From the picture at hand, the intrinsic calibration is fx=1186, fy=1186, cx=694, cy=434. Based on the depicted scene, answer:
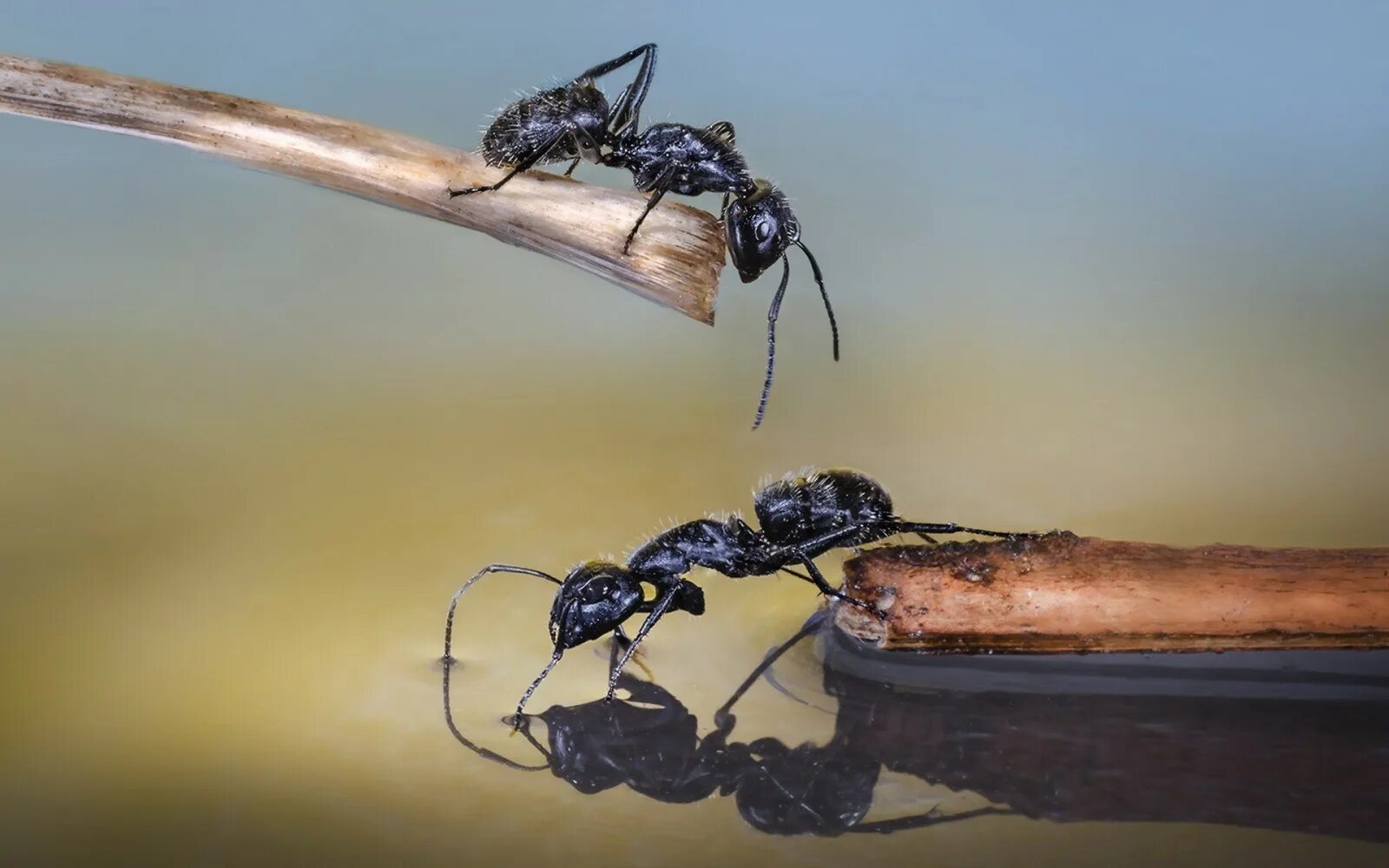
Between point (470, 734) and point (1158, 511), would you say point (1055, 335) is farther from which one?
point (470, 734)

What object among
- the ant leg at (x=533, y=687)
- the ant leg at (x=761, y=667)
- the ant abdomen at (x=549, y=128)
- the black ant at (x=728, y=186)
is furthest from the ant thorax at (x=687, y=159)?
the ant leg at (x=533, y=687)

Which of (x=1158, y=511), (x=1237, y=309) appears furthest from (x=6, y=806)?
(x=1237, y=309)

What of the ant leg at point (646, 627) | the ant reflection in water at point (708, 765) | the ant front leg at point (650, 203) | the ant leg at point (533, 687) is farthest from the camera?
the ant front leg at point (650, 203)

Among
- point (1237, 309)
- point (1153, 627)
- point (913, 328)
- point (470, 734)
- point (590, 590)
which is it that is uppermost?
point (1237, 309)

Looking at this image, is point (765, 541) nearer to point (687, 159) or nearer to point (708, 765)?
point (708, 765)

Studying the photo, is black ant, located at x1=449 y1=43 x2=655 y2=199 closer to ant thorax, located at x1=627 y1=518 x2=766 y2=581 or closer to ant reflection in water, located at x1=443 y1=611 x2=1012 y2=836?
ant thorax, located at x1=627 y1=518 x2=766 y2=581

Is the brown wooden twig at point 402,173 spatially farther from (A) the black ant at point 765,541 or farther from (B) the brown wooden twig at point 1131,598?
(B) the brown wooden twig at point 1131,598
